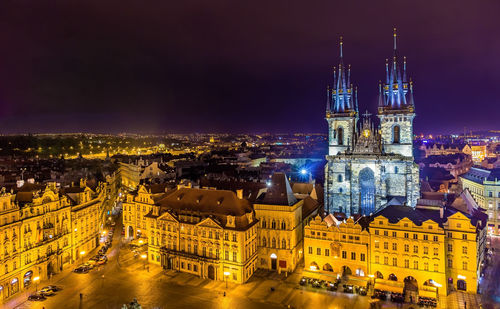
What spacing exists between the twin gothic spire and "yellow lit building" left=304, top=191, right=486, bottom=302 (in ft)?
85.0

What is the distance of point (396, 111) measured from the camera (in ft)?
244

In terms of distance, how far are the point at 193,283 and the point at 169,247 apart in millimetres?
9274

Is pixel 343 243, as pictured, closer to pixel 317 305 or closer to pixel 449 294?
pixel 317 305

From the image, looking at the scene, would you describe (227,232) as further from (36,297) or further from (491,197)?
(491,197)

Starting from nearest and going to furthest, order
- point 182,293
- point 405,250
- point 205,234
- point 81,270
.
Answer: point 182,293 → point 405,250 → point 205,234 → point 81,270

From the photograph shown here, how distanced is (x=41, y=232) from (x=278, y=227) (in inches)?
1535

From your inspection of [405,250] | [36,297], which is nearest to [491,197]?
[405,250]

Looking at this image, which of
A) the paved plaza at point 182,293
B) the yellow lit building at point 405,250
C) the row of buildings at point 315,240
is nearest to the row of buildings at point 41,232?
the paved plaza at point 182,293

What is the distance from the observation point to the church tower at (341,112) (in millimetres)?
80375

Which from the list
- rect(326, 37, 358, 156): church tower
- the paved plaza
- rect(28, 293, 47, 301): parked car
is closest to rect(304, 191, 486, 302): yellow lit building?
the paved plaza

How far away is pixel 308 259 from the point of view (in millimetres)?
57219

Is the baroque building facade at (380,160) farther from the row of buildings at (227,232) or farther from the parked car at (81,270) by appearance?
the parked car at (81,270)

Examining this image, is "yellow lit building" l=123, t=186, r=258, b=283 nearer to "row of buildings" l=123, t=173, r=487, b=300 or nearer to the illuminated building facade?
"row of buildings" l=123, t=173, r=487, b=300

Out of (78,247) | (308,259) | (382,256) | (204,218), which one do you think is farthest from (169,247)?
(382,256)
